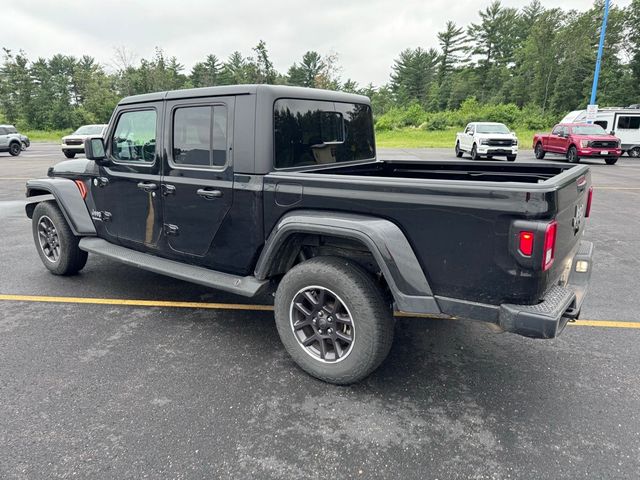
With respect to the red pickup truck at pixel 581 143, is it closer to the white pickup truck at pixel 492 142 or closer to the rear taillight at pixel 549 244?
the white pickup truck at pixel 492 142

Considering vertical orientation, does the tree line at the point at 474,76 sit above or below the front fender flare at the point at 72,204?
above

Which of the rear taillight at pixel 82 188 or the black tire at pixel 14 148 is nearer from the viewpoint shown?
the rear taillight at pixel 82 188

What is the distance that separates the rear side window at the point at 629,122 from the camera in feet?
75.2

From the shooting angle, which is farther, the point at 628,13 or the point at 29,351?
the point at 628,13

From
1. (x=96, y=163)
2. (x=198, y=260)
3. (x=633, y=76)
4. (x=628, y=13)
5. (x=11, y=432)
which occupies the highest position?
(x=628, y=13)

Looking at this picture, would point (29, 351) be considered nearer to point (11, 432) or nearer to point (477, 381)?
point (11, 432)

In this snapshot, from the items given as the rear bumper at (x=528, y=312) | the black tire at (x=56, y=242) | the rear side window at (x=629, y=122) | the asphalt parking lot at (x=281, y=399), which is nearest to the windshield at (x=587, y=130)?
the rear side window at (x=629, y=122)

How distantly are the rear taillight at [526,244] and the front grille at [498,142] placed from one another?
19516 millimetres

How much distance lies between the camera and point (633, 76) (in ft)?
150

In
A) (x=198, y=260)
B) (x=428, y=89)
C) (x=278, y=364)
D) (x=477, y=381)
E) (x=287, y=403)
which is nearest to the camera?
(x=287, y=403)

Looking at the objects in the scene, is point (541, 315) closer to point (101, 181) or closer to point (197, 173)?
point (197, 173)

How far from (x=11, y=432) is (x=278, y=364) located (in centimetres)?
161

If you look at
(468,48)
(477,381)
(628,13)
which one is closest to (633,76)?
(628,13)

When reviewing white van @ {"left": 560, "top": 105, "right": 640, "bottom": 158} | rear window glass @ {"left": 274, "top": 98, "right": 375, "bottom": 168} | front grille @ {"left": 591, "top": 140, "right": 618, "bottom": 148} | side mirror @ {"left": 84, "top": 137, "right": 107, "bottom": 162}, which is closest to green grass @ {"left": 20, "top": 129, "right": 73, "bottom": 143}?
front grille @ {"left": 591, "top": 140, "right": 618, "bottom": 148}
